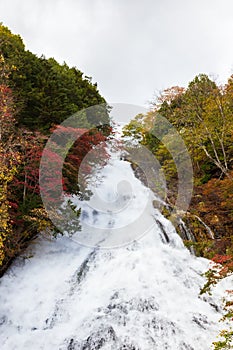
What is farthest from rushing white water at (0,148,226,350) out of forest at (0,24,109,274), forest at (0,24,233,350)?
forest at (0,24,109,274)

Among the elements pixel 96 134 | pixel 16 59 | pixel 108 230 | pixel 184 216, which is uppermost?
pixel 16 59

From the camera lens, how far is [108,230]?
11703 mm

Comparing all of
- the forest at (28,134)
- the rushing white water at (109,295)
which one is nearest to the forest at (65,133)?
the forest at (28,134)

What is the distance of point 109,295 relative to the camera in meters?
7.84

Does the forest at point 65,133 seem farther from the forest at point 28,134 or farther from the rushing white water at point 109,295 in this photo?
the rushing white water at point 109,295

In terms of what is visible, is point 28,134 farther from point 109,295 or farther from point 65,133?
point 109,295

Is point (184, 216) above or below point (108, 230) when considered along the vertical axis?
above

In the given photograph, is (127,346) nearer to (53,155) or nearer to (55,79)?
(53,155)

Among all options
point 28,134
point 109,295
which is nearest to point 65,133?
point 28,134

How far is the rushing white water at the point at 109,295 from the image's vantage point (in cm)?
670

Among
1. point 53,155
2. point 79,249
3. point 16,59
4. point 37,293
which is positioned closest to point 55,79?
point 16,59

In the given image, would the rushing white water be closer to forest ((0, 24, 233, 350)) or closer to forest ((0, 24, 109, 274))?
forest ((0, 24, 233, 350))

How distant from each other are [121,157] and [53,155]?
12773mm

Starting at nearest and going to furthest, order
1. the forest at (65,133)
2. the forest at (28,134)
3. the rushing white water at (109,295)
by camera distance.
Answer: the rushing white water at (109,295) < the forest at (28,134) < the forest at (65,133)
